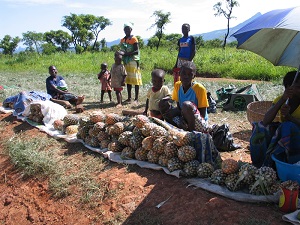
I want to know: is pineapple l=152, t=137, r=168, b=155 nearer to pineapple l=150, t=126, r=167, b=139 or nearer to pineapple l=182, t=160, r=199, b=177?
pineapple l=150, t=126, r=167, b=139

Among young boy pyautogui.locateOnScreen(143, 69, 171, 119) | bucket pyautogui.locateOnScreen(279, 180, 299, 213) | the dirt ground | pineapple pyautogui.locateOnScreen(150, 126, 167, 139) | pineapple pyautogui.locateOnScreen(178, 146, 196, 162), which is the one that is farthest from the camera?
young boy pyautogui.locateOnScreen(143, 69, 171, 119)

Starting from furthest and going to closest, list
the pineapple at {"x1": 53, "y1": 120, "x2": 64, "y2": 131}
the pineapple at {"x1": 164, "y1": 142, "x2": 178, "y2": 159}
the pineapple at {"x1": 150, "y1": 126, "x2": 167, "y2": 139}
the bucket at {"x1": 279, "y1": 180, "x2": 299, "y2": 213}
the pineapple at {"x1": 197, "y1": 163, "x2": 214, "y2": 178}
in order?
the pineapple at {"x1": 53, "y1": 120, "x2": 64, "y2": 131} → the pineapple at {"x1": 150, "y1": 126, "x2": 167, "y2": 139} → the pineapple at {"x1": 164, "y1": 142, "x2": 178, "y2": 159} → the pineapple at {"x1": 197, "y1": 163, "x2": 214, "y2": 178} → the bucket at {"x1": 279, "y1": 180, "x2": 299, "y2": 213}

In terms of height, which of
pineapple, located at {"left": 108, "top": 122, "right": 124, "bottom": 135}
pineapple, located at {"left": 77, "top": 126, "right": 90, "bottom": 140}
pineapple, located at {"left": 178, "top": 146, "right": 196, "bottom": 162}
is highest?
pineapple, located at {"left": 108, "top": 122, "right": 124, "bottom": 135}

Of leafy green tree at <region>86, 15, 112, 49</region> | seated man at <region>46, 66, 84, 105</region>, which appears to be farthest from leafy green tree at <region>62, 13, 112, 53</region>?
seated man at <region>46, 66, 84, 105</region>

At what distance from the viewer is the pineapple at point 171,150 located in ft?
11.3

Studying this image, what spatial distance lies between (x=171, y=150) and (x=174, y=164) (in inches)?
6.5

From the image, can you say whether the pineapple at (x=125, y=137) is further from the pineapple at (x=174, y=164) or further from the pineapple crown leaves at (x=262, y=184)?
the pineapple crown leaves at (x=262, y=184)

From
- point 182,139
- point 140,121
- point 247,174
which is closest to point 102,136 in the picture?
point 140,121

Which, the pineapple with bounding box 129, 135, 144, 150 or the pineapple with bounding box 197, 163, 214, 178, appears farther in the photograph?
the pineapple with bounding box 129, 135, 144, 150

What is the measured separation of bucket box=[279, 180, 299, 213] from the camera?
2.51m

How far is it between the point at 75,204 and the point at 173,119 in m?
1.70

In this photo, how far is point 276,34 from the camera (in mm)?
3420

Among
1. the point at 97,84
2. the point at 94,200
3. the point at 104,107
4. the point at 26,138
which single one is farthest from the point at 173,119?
the point at 97,84

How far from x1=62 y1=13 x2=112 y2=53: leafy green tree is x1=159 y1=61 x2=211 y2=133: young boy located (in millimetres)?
49080
